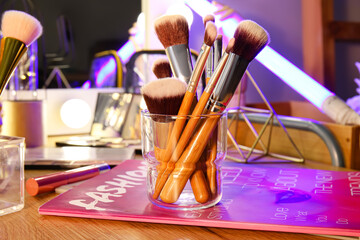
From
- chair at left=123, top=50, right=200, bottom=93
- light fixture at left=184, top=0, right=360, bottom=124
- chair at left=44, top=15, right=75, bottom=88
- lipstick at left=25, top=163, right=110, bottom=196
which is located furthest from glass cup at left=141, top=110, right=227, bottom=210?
chair at left=44, top=15, right=75, bottom=88

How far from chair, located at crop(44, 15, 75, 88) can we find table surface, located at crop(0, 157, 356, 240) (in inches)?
28.7

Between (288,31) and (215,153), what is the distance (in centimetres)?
115

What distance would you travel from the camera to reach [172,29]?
433mm

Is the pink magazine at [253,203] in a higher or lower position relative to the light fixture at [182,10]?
lower

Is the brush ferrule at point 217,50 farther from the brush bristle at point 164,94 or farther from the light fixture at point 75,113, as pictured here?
the light fixture at point 75,113

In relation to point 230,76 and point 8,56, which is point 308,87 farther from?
point 8,56

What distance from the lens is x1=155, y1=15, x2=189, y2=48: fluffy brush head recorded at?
0.43m

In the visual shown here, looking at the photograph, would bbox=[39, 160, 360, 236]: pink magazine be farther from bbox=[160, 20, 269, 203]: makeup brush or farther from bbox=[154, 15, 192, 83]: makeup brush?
bbox=[154, 15, 192, 83]: makeup brush

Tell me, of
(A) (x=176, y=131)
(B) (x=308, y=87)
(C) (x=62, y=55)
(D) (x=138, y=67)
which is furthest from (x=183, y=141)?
(C) (x=62, y=55)

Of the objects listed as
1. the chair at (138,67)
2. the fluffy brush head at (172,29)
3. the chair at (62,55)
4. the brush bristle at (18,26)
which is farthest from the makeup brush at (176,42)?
the chair at (62,55)

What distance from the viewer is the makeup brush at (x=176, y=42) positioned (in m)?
0.43

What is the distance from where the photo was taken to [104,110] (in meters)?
0.92

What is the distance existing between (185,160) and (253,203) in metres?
0.09

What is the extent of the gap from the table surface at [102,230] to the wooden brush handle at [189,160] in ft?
0.13
